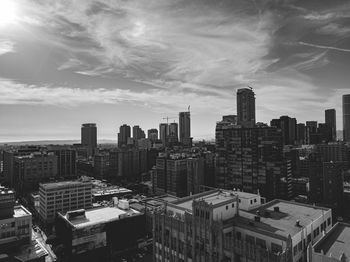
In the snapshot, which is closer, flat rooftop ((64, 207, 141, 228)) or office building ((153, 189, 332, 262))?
office building ((153, 189, 332, 262))

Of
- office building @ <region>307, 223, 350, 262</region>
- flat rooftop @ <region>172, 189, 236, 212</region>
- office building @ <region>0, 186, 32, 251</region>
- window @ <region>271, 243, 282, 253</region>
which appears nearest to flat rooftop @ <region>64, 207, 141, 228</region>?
office building @ <region>0, 186, 32, 251</region>

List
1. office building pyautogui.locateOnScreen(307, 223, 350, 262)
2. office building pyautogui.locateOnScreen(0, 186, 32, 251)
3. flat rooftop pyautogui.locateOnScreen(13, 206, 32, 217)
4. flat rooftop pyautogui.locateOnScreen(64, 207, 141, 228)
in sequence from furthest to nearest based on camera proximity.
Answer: flat rooftop pyautogui.locateOnScreen(64, 207, 141, 228) → flat rooftop pyautogui.locateOnScreen(13, 206, 32, 217) → office building pyautogui.locateOnScreen(0, 186, 32, 251) → office building pyautogui.locateOnScreen(307, 223, 350, 262)

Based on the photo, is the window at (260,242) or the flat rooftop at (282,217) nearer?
the window at (260,242)

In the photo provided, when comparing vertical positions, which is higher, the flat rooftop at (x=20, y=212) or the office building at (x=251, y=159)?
the office building at (x=251, y=159)

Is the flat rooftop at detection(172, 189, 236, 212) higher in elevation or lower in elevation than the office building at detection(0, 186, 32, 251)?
higher

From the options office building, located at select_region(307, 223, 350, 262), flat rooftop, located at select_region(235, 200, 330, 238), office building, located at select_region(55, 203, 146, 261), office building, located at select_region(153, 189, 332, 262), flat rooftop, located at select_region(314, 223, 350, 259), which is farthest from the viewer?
office building, located at select_region(55, 203, 146, 261)

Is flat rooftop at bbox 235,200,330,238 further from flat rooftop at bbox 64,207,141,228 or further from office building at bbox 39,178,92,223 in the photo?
office building at bbox 39,178,92,223

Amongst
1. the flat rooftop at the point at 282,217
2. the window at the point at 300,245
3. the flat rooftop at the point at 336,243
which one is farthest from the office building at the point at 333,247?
the flat rooftop at the point at 282,217

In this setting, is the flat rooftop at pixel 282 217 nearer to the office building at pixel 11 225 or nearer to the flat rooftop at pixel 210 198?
the flat rooftop at pixel 210 198
